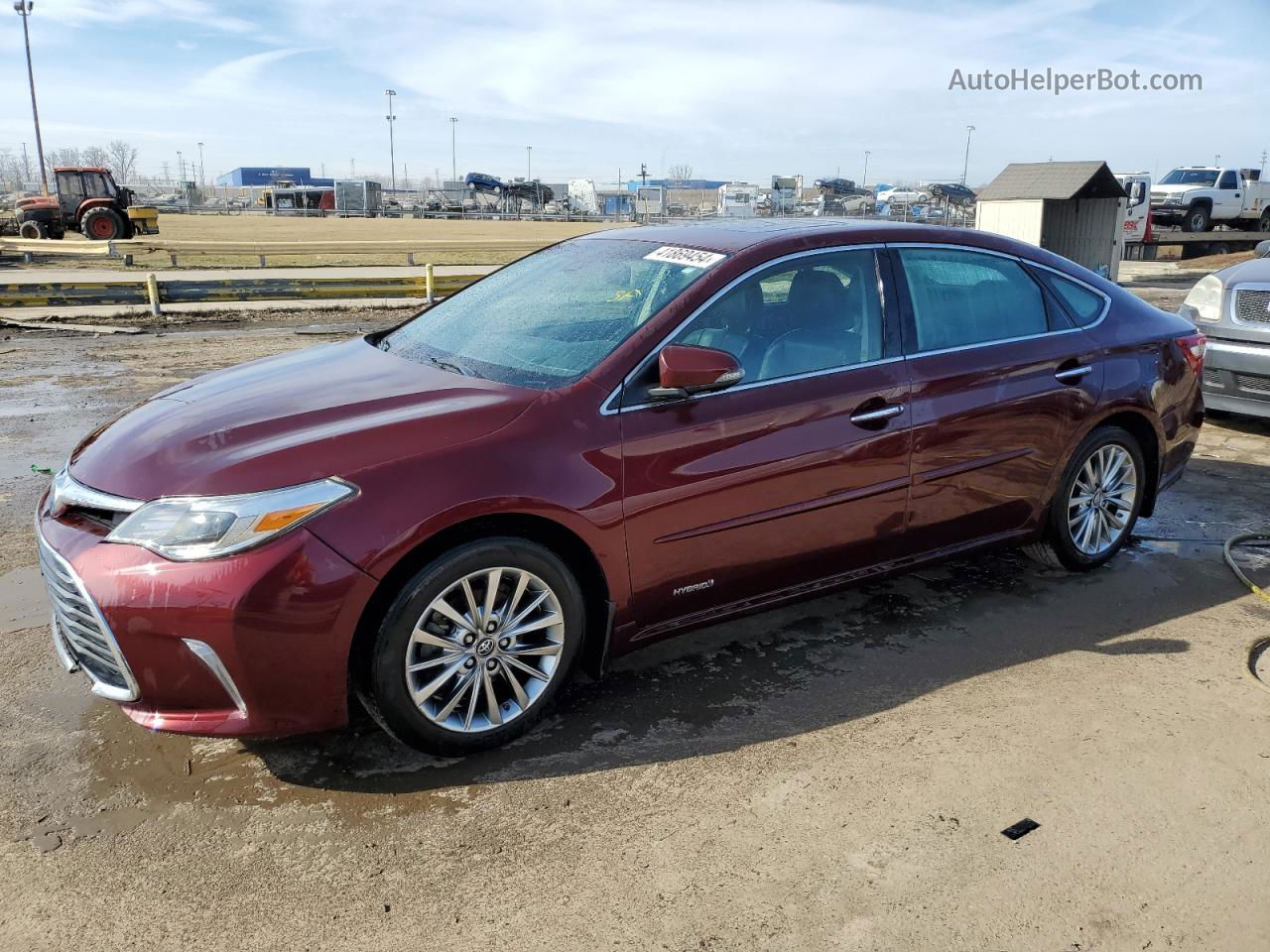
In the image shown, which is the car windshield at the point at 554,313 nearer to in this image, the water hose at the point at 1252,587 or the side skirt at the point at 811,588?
the side skirt at the point at 811,588

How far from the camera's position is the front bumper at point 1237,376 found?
23.7 ft

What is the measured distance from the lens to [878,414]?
3.82 m

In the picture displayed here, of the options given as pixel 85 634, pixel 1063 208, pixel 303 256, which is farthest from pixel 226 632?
pixel 303 256

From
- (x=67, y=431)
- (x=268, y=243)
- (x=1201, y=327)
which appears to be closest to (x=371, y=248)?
(x=268, y=243)

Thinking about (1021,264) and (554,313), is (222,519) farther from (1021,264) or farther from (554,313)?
(1021,264)

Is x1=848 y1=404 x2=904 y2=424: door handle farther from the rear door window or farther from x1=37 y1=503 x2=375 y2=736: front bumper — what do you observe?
x1=37 y1=503 x2=375 y2=736: front bumper

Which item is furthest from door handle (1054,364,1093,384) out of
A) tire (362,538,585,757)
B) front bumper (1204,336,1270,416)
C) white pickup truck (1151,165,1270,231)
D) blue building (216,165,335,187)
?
blue building (216,165,335,187)

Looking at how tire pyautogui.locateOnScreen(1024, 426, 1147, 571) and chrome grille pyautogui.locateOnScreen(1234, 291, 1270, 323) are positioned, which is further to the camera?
chrome grille pyautogui.locateOnScreen(1234, 291, 1270, 323)

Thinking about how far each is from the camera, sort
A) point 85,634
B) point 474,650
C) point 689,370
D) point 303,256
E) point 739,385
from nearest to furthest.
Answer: point 85,634, point 474,650, point 689,370, point 739,385, point 303,256

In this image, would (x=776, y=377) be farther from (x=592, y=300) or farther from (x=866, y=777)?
(x=866, y=777)

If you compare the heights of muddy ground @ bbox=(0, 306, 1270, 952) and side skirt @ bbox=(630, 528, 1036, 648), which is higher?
side skirt @ bbox=(630, 528, 1036, 648)

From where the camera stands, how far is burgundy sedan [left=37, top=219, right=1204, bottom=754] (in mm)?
2838

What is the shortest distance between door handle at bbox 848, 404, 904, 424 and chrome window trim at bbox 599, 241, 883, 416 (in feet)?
0.57

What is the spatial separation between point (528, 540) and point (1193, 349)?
3.65 meters
